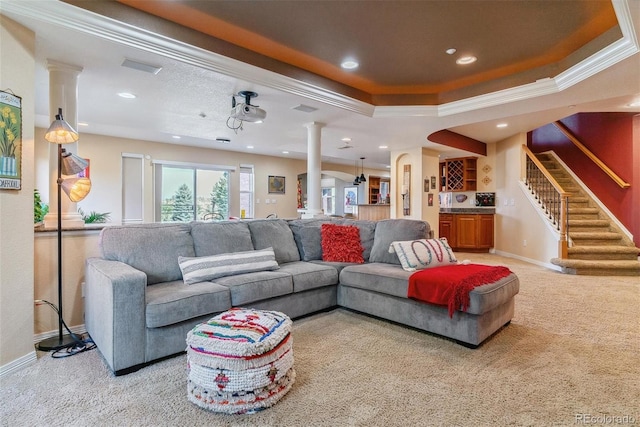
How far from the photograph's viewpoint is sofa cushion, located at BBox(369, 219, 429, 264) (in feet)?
11.0

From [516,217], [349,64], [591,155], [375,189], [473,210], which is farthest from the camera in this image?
[375,189]

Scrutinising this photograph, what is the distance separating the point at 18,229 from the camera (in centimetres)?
215

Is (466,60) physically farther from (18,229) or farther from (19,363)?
(19,363)

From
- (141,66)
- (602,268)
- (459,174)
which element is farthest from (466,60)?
(459,174)

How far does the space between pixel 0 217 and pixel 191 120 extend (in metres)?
3.19

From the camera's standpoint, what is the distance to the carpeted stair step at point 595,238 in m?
5.49

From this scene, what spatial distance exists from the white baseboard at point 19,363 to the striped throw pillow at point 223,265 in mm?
1070

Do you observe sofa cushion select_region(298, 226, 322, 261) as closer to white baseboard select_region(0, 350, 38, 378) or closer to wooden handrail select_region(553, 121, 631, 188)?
white baseboard select_region(0, 350, 38, 378)

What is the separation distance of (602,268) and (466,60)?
3977mm

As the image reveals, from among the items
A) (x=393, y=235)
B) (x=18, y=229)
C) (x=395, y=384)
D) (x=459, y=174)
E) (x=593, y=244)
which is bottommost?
(x=395, y=384)

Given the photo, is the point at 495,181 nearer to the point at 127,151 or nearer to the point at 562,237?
the point at 562,237

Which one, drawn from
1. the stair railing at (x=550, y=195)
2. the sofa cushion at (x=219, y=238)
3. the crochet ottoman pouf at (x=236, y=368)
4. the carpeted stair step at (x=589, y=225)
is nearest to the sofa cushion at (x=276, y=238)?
the sofa cushion at (x=219, y=238)

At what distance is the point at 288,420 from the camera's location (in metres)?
1.59

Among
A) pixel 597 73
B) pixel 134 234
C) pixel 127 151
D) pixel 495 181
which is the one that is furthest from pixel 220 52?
pixel 495 181
